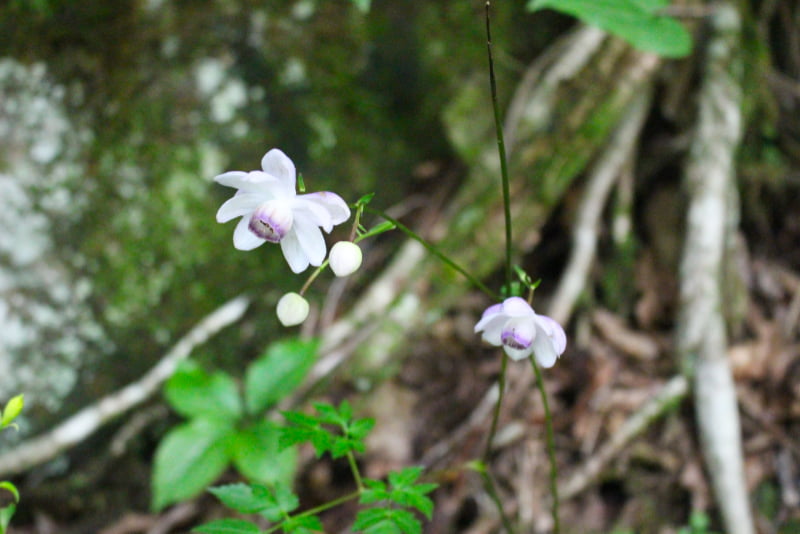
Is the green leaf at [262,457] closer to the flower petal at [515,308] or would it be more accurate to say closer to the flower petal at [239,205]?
the flower petal at [239,205]

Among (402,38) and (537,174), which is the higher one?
(402,38)

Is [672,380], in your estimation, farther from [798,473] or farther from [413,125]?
[413,125]

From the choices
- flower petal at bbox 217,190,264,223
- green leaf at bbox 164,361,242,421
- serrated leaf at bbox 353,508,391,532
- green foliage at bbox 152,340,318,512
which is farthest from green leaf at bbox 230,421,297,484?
flower petal at bbox 217,190,264,223

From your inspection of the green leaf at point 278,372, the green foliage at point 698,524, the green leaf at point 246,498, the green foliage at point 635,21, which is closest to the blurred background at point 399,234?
the green foliage at point 698,524

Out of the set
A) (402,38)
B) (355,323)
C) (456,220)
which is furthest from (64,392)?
(402,38)

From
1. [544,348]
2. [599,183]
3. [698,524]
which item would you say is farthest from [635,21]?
[698,524]

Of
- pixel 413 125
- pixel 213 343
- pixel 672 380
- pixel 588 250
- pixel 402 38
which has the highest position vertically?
pixel 402 38

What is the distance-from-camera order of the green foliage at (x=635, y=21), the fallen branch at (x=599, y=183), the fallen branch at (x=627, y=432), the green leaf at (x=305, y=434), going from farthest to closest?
the fallen branch at (x=599, y=183), the fallen branch at (x=627, y=432), the green foliage at (x=635, y=21), the green leaf at (x=305, y=434)
